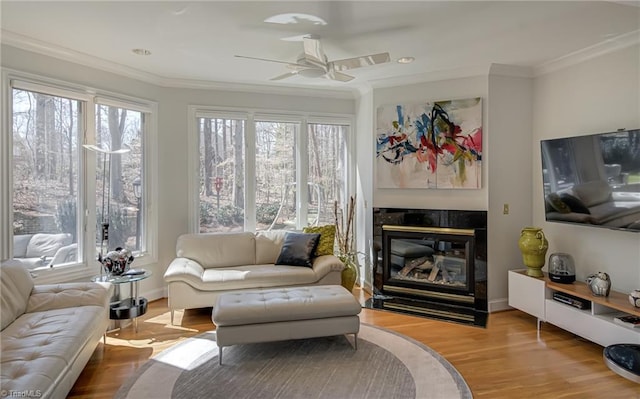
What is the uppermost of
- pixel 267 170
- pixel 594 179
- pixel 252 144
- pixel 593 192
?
pixel 252 144

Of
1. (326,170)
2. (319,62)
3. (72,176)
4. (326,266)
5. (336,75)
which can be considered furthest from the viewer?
(326,170)

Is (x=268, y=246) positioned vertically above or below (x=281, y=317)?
above

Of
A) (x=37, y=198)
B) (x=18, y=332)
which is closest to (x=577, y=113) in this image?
(x=18, y=332)

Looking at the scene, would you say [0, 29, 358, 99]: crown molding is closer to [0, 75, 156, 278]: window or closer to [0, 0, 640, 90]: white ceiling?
[0, 0, 640, 90]: white ceiling

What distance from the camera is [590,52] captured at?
3494 millimetres

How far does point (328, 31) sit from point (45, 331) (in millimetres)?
3008

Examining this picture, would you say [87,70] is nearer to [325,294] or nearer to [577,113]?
[325,294]

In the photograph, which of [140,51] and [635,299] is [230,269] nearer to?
[140,51]

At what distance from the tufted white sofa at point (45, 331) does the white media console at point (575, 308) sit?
12.5 feet

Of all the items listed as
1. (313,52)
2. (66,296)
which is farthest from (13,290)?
(313,52)

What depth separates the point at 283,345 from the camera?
320 cm

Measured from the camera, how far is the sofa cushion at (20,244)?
3373 mm

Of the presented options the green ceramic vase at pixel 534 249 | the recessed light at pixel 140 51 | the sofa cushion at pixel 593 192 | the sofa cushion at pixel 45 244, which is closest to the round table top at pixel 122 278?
the sofa cushion at pixel 45 244

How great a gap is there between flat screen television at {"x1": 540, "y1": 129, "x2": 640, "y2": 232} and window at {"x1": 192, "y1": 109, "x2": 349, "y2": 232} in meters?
2.64
